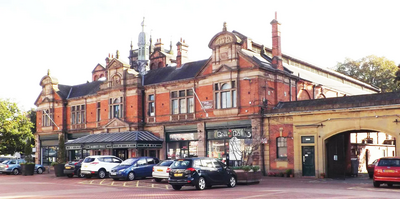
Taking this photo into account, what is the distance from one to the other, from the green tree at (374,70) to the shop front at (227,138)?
35377 millimetres

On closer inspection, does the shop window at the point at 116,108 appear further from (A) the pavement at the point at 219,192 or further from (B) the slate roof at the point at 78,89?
(A) the pavement at the point at 219,192

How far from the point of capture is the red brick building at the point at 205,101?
36625 mm

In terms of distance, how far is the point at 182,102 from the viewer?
1687 inches

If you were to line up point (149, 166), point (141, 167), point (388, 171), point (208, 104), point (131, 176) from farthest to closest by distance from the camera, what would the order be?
point (208, 104), point (149, 166), point (141, 167), point (131, 176), point (388, 171)

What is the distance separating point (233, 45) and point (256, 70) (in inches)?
123

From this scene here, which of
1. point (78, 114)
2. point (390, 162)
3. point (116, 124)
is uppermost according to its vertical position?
point (78, 114)

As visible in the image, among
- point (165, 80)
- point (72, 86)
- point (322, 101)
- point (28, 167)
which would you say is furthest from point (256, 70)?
point (72, 86)

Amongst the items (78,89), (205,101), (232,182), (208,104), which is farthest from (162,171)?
(78,89)

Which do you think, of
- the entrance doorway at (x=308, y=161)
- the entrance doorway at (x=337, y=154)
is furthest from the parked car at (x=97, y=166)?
the entrance doorway at (x=337, y=154)

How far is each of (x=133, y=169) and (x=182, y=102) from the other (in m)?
12.9

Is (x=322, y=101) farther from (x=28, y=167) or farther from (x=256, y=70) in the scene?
(x=28, y=167)

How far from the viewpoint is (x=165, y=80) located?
44.8 meters

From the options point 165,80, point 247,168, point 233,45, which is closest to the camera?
point 247,168

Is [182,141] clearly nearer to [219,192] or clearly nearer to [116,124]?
[116,124]
